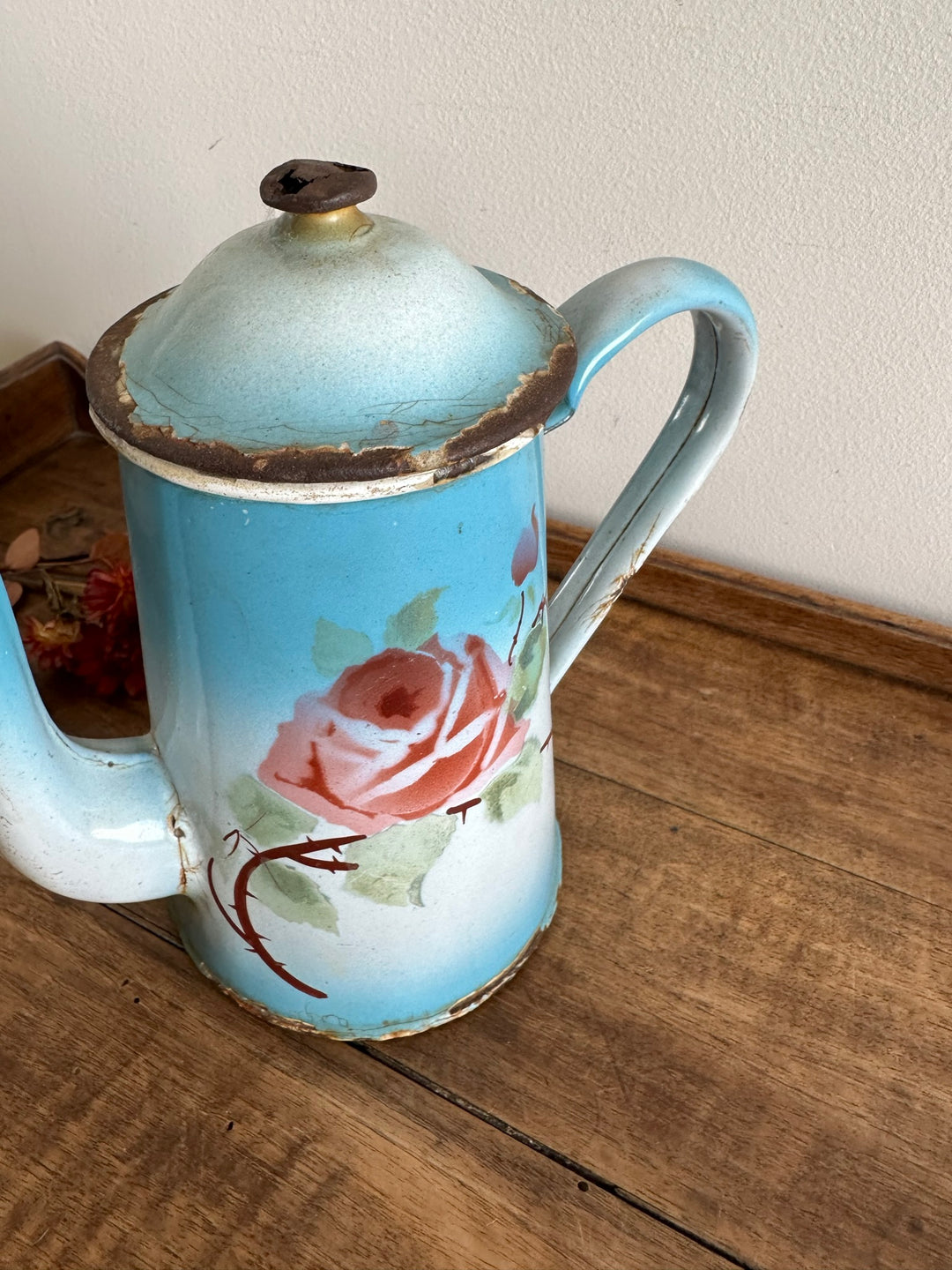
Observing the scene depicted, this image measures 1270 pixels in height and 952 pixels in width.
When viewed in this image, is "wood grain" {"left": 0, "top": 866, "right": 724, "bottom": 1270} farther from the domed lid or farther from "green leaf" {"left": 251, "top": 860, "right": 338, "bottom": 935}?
the domed lid

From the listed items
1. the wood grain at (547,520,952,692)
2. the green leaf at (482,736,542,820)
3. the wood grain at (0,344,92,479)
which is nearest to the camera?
the green leaf at (482,736,542,820)

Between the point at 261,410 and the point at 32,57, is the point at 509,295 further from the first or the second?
the point at 32,57

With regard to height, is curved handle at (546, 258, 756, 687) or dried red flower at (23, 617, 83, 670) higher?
curved handle at (546, 258, 756, 687)

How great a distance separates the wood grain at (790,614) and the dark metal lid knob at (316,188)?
40 centimetres

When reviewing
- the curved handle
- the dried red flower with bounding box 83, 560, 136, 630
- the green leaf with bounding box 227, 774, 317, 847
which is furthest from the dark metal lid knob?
the dried red flower with bounding box 83, 560, 136, 630

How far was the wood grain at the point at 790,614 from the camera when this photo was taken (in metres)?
0.69

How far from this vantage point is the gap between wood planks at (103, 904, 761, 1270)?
0.44 metres

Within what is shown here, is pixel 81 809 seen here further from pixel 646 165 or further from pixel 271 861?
pixel 646 165

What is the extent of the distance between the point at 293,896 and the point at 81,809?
9 cm

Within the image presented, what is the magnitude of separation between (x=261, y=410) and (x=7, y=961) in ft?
1.06

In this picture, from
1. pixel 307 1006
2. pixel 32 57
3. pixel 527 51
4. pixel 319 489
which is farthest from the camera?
pixel 32 57

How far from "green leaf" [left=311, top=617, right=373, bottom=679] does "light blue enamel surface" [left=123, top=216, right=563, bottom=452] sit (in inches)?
2.7

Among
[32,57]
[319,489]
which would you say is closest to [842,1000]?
[319,489]

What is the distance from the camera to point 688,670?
0.71 m
